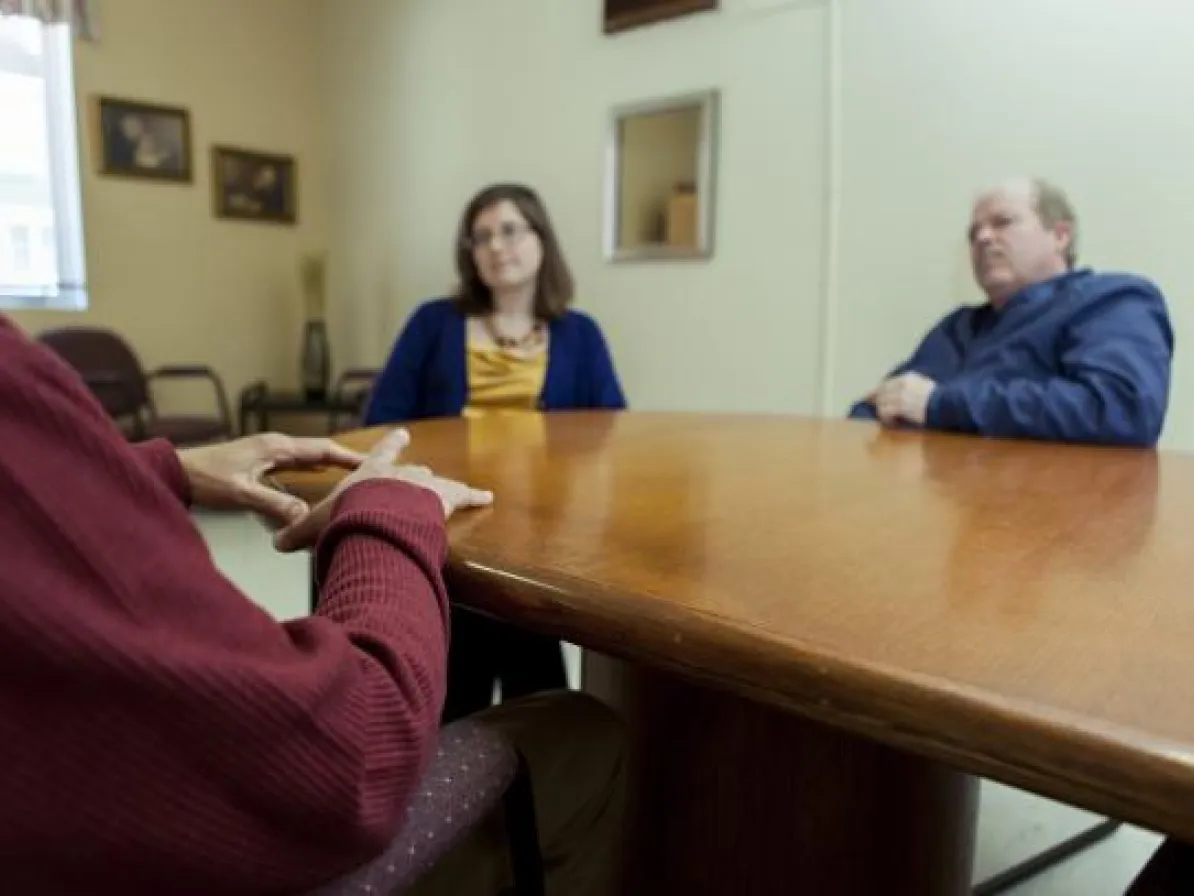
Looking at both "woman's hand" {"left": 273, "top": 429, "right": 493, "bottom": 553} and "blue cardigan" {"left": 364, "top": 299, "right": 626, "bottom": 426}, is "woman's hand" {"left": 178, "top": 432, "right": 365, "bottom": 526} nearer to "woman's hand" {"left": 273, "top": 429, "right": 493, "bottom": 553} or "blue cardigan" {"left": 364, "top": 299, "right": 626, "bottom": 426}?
"woman's hand" {"left": 273, "top": 429, "right": 493, "bottom": 553}

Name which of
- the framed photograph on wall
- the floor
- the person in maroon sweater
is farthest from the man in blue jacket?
the framed photograph on wall

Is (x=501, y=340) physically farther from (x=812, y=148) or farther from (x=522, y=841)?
(x=522, y=841)

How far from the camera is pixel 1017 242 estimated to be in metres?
1.80

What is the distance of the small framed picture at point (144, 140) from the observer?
13.7 ft

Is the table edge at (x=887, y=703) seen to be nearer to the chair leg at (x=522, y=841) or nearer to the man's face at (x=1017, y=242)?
the chair leg at (x=522, y=841)

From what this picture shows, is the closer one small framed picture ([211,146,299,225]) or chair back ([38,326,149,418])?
chair back ([38,326,149,418])

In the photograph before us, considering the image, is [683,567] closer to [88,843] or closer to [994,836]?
[88,843]

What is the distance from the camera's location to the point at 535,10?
3.76 meters

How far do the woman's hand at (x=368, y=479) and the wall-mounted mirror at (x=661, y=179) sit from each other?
2.55 m

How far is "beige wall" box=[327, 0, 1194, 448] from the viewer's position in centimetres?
238

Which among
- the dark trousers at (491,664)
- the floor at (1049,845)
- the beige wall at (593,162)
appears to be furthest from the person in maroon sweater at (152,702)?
the beige wall at (593,162)

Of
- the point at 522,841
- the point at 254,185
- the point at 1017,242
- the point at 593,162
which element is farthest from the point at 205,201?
the point at 522,841

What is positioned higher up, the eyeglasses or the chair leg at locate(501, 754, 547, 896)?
the eyeglasses

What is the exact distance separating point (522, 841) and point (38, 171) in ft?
14.4
